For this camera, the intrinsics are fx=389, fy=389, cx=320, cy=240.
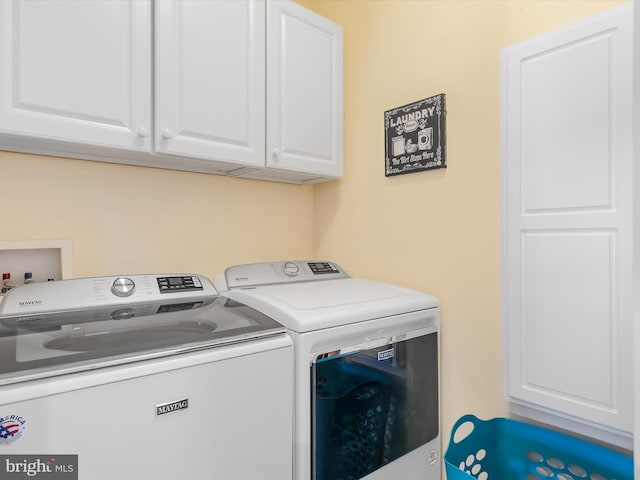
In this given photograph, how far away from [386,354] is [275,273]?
0.63 metres

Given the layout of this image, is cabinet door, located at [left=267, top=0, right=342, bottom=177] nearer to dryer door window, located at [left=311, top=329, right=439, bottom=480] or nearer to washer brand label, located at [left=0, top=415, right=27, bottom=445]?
dryer door window, located at [left=311, top=329, right=439, bottom=480]

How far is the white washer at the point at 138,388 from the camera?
2.63ft

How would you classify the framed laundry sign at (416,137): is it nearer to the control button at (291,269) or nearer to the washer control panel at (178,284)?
the control button at (291,269)

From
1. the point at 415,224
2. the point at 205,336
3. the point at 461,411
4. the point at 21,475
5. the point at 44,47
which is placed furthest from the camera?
the point at 415,224

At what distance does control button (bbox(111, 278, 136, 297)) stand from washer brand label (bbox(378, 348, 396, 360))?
0.92 m

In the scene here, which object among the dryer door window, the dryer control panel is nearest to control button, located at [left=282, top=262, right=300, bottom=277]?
the dryer control panel

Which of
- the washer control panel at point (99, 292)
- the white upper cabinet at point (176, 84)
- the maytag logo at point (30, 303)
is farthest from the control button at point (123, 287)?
the white upper cabinet at point (176, 84)

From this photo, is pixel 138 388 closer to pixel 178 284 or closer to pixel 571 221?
pixel 178 284

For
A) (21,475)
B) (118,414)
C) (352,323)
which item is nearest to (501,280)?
(352,323)

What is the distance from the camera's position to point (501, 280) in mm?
1420

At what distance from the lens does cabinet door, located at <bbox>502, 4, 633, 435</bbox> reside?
1092 millimetres

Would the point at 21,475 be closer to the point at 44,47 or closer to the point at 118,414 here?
the point at 118,414

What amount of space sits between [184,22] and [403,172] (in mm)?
1074

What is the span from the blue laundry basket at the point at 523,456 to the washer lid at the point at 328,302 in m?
0.45
